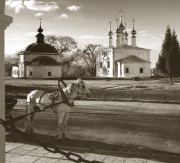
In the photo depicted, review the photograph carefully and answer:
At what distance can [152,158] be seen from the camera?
3637mm

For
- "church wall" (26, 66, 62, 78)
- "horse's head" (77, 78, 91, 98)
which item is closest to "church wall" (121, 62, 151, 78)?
"church wall" (26, 66, 62, 78)

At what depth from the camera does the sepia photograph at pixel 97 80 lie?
171 inches

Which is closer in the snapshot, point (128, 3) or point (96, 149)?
point (96, 149)

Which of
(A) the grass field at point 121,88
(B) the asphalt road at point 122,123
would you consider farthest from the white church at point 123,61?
(B) the asphalt road at point 122,123

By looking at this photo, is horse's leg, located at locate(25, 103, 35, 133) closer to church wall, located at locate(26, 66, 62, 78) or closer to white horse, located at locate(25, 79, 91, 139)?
white horse, located at locate(25, 79, 91, 139)

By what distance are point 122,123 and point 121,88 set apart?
1545mm

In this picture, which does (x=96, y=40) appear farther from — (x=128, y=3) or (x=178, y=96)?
(x=178, y=96)

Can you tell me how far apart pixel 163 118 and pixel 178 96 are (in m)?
1.45

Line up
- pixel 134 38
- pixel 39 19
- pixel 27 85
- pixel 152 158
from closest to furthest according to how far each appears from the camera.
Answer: pixel 152 158 < pixel 39 19 < pixel 134 38 < pixel 27 85

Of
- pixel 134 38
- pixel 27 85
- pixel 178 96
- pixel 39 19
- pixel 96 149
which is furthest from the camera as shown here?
pixel 178 96

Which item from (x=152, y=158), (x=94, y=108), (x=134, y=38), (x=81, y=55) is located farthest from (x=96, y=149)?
(x=94, y=108)

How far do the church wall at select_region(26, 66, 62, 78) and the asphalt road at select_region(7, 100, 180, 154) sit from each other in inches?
36.9

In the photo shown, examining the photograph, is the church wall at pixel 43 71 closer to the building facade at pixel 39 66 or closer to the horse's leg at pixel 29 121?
the building facade at pixel 39 66

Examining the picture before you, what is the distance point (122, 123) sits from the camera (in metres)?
6.39
